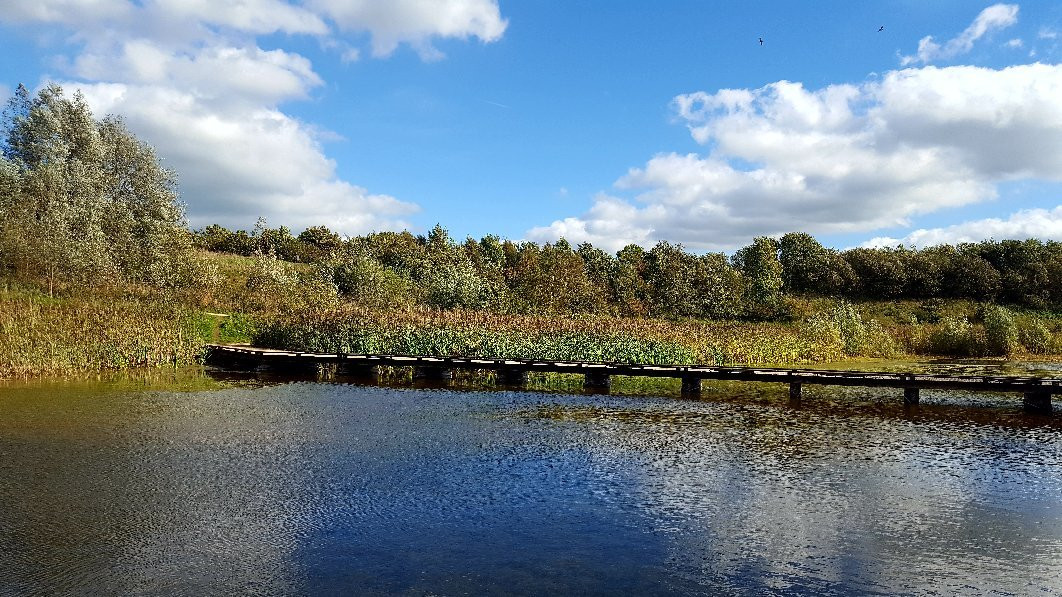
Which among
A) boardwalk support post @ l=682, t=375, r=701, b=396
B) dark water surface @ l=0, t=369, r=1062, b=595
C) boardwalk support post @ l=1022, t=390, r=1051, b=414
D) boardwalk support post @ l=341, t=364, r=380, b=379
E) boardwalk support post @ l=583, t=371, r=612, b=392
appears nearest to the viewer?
dark water surface @ l=0, t=369, r=1062, b=595

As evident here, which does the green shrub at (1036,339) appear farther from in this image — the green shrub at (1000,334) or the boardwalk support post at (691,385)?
the boardwalk support post at (691,385)

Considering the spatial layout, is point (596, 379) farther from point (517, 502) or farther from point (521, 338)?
point (517, 502)

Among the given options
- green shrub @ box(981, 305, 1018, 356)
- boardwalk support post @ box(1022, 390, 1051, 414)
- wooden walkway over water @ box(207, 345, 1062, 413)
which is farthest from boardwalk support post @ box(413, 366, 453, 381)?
green shrub @ box(981, 305, 1018, 356)

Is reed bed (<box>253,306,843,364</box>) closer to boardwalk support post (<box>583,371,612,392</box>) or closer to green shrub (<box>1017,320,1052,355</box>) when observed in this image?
boardwalk support post (<box>583,371,612,392</box>)

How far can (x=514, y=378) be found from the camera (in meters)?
27.6

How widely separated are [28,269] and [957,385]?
44545 millimetres

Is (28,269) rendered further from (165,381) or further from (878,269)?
(878,269)

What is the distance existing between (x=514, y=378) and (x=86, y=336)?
56.2 ft

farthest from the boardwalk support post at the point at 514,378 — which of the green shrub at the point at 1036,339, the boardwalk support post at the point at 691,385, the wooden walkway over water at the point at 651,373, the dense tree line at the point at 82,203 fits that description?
the green shrub at the point at 1036,339

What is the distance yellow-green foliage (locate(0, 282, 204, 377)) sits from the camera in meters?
25.5

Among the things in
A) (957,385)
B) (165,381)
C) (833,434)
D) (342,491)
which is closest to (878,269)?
(957,385)

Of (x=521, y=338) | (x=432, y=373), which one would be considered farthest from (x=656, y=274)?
(x=432, y=373)

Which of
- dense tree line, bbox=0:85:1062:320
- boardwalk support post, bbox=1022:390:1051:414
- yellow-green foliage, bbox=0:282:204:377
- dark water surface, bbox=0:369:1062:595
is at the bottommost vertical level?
dark water surface, bbox=0:369:1062:595

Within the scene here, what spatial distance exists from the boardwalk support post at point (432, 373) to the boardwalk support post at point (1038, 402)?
1988 centimetres
